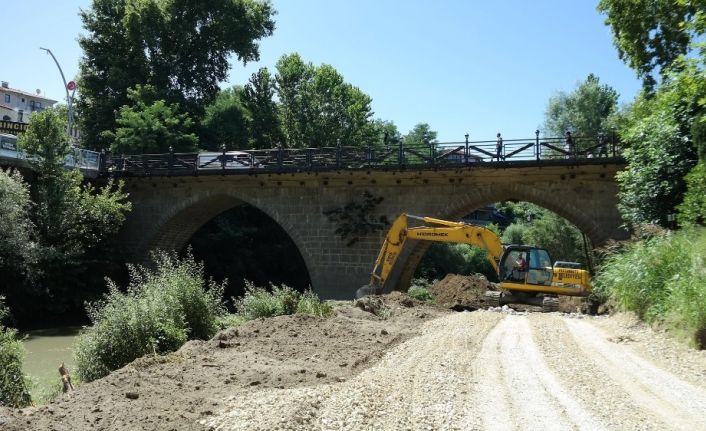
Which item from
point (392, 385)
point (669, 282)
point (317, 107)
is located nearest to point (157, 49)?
point (317, 107)

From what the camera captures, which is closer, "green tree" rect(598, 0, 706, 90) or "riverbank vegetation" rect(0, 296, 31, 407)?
"riverbank vegetation" rect(0, 296, 31, 407)

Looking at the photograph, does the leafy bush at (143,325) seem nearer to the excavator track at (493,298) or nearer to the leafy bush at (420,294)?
the leafy bush at (420,294)

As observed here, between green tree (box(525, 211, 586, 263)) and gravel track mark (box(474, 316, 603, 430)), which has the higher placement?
green tree (box(525, 211, 586, 263))

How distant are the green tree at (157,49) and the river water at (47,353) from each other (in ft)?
55.2

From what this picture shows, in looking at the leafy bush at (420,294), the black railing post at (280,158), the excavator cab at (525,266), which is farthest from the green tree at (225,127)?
the excavator cab at (525,266)

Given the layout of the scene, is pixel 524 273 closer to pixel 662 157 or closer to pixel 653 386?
pixel 662 157

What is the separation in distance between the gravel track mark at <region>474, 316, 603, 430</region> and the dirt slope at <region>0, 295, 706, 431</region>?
2cm

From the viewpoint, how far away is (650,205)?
45.9ft

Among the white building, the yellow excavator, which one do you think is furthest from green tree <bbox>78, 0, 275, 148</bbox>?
the white building

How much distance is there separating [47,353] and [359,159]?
472 inches

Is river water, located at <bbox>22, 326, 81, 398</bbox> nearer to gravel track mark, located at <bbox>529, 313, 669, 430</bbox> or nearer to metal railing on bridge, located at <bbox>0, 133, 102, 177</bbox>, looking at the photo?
metal railing on bridge, located at <bbox>0, 133, 102, 177</bbox>

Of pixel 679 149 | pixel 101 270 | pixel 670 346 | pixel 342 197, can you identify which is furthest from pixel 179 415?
pixel 101 270

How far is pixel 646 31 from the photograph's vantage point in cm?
1939

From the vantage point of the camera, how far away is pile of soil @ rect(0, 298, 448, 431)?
4.89 m
